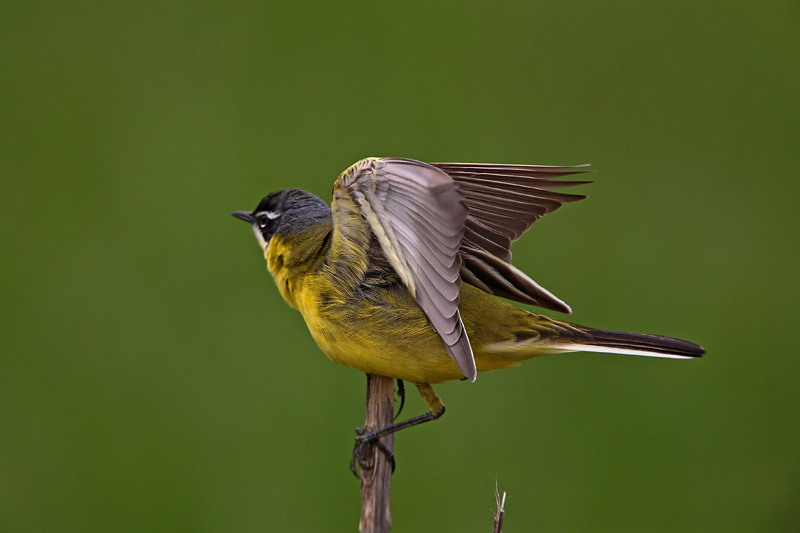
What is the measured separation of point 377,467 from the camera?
4.66m

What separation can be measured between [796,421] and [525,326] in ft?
11.4

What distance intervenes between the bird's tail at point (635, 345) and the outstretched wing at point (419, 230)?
2.51ft

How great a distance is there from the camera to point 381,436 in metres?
4.79

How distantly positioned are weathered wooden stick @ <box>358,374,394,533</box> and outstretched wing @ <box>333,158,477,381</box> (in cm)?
62

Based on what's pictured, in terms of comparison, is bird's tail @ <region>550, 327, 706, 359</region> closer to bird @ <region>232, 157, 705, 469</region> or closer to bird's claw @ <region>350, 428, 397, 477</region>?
bird @ <region>232, 157, 705, 469</region>

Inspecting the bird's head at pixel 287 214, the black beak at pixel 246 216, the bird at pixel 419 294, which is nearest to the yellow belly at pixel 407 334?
the bird at pixel 419 294

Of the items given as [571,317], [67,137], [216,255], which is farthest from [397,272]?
[67,137]

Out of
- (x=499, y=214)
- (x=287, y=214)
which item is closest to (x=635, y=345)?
(x=499, y=214)

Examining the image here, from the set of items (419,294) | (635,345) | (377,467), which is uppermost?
(419,294)

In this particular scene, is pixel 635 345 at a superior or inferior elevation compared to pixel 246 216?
inferior

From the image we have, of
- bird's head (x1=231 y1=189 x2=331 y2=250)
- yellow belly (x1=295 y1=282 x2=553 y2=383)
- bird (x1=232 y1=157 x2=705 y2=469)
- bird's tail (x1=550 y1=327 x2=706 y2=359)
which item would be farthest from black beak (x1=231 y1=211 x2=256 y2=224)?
bird's tail (x1=550 y1=327 x2=706 y2=359)

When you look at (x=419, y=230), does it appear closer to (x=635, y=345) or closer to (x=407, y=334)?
(x=407, y=334)

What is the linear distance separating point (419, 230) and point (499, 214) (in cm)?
83

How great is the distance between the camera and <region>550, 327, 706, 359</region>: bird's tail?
4.83m
